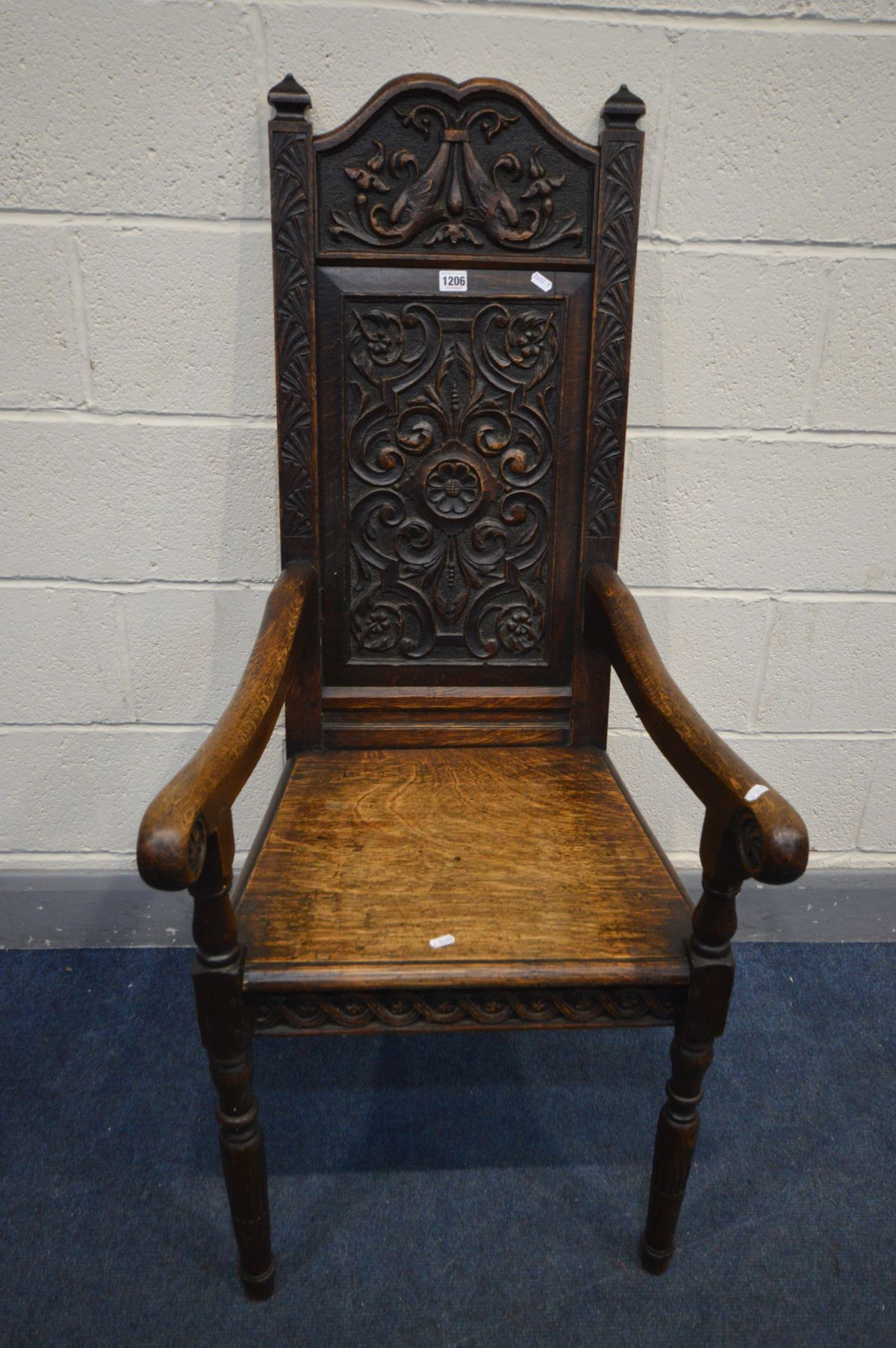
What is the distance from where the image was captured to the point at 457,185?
3.43ft

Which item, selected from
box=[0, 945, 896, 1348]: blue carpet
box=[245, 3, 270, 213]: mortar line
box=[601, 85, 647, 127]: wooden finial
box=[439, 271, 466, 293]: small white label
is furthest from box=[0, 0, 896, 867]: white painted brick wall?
box=[0, 945, 896, 1348]: blue carpet

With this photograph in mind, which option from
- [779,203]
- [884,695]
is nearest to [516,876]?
[884,695]

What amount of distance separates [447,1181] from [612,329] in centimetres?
119

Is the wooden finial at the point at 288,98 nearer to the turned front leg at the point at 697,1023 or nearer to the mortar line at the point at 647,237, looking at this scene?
the mortar line at the point at 647,237

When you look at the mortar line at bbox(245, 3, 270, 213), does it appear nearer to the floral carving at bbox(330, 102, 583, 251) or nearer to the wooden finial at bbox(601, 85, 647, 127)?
the floral carving at bbox(330, 102, 583, 251)

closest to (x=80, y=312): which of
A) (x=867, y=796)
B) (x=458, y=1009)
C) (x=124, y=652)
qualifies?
(x=124, y=652)

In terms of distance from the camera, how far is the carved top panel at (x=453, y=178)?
1024 mm

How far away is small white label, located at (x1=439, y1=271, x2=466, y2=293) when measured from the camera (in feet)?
3.55

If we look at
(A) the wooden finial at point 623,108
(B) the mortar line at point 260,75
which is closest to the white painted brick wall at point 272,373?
(B) the mortar line at point 260,75

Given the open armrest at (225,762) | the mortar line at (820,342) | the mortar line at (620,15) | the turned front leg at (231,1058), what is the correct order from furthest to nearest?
1. the mortar line at (820,342)
2. the mortar line at (620,15)
3. the turned front leg at (231,1058)
4. the open armrest at (225,762)

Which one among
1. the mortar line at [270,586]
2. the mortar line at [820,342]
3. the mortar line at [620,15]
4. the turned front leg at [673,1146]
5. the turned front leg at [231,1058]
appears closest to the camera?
the turned front leg at [231,1058]

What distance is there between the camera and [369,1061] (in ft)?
4.44

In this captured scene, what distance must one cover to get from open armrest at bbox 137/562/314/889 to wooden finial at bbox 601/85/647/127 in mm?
687

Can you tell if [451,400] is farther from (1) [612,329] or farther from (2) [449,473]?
(1) [612,329]
